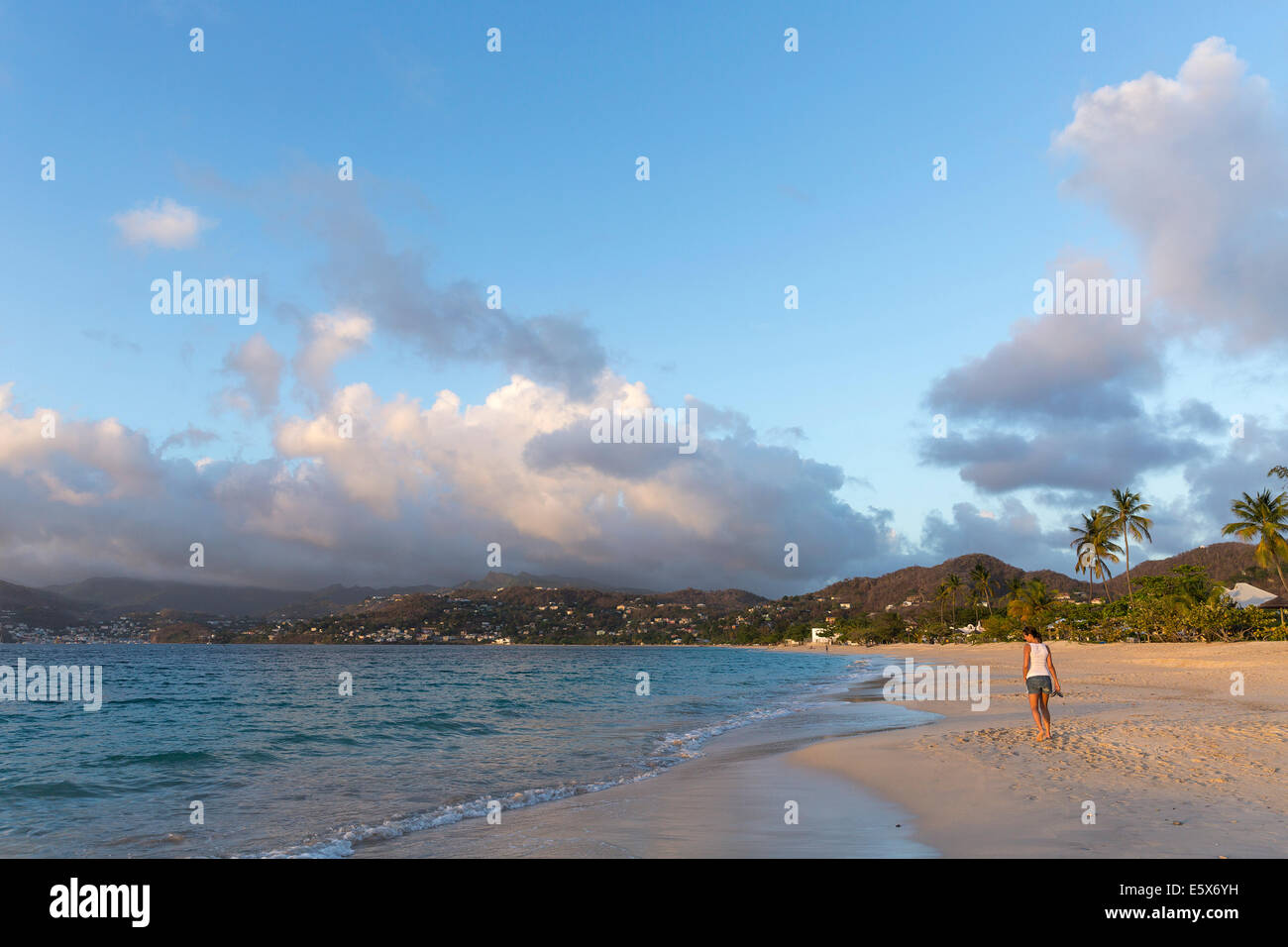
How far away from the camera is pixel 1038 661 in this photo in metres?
15.2

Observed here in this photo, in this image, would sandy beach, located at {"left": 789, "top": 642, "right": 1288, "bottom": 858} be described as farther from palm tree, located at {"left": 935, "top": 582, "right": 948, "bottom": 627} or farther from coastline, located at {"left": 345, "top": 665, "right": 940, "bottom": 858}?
palm tree, located at {"left": 935, "top": 582, "right": 948, "bottom": 627}

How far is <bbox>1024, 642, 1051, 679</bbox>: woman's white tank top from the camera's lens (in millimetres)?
15180

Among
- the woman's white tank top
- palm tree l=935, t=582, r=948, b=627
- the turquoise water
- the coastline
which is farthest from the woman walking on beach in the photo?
palm tree l=935, t=582, r=948, b=627

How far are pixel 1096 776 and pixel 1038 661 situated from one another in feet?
13.9

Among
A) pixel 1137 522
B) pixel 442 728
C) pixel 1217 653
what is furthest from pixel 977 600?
pixel 442 728

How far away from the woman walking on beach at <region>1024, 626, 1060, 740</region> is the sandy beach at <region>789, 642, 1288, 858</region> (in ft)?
1.72

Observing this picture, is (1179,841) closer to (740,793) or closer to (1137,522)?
(740,793)

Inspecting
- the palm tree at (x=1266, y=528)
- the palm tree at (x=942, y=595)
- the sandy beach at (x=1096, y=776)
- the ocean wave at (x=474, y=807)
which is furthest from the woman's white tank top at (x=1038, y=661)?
the palm tree at (x=942, y=595)

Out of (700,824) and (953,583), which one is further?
(953,583)

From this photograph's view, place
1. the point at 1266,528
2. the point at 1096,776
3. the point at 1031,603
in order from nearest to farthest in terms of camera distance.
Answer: the point at 1096,776
the point at 1266,528
the point at 1031,603

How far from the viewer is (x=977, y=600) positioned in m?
159

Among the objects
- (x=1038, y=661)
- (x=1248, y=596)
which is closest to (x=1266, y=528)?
(x=1248, y=596)

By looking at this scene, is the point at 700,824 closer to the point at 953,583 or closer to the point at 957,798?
the point at 957,798
